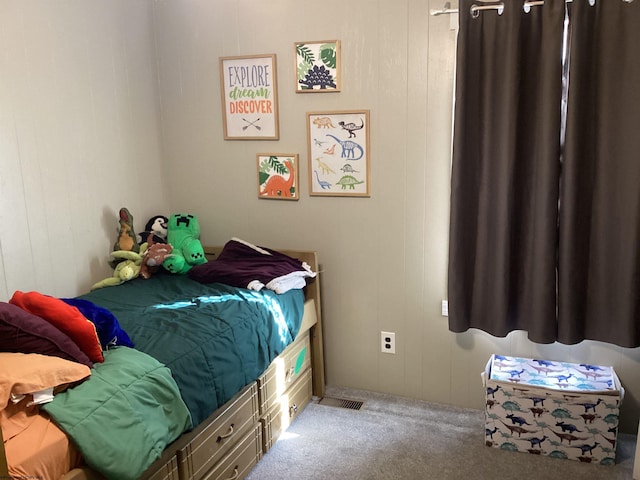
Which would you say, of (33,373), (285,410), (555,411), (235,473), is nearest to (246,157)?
(285,410)

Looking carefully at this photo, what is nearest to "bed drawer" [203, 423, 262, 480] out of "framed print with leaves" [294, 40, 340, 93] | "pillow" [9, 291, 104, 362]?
"pillow" [9, 291, 104, 362]

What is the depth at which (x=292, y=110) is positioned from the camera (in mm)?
2973

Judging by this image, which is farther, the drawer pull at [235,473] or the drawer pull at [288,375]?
the drawer pull at [288,375]

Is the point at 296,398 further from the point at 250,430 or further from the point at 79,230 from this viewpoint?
the point at 79,230

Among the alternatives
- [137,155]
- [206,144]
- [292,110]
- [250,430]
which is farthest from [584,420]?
[137,155]

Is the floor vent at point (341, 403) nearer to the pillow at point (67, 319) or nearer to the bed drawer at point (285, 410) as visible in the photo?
the bed drawer at point (285, 410)

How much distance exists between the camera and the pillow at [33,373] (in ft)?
4.77

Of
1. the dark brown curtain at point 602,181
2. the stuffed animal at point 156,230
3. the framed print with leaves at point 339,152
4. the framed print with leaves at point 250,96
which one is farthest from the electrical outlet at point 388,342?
the stuffed animal at point 156,230

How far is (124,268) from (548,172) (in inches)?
79.4

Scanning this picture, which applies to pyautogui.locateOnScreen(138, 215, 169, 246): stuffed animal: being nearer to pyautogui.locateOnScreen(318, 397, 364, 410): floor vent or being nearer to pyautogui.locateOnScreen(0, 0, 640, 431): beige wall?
pyautogui.locateOnScreen(0, 0, 640, 431): beige wall

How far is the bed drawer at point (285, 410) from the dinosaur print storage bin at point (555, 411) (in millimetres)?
912

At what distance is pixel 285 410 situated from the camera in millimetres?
2746

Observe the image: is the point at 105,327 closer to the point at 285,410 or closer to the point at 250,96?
the point at 285,410

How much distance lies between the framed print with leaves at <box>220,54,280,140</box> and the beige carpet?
1.50 m
